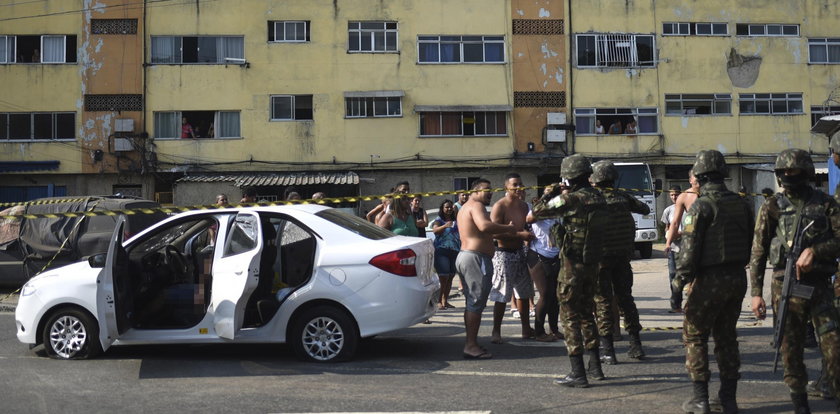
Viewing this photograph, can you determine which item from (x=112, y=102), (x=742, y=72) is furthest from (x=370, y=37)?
(x=742, y=72)

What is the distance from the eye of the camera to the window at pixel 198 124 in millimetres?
30312

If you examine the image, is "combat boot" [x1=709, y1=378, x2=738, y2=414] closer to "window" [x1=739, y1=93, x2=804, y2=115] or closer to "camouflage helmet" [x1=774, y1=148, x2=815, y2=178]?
"camouflage helmet" [x1=774, y1=148, x2=815, y2=178]

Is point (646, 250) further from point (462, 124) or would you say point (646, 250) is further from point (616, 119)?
point (462, 124)

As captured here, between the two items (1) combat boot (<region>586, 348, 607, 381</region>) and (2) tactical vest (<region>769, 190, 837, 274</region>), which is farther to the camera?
(1) combat boot (<region>586, 348, 607, 381</region>)

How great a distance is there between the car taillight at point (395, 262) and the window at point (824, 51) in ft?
94.7

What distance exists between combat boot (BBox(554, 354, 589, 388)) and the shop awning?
74.7 feet

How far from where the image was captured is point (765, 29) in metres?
31.7

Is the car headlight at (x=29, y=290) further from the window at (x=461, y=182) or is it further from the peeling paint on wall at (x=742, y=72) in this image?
the peeling paint on wall at (x=742, y=72)

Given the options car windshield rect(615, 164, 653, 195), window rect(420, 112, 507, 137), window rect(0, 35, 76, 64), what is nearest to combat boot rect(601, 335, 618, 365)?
car windshield rect(615, 164, 653, 195)

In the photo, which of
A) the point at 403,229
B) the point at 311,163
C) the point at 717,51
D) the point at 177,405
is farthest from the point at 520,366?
the point at 717,51

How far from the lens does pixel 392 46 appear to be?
1206 inches

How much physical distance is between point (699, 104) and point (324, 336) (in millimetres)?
26444

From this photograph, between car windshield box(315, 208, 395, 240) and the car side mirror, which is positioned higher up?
car windshield box(315, 208, 395, 240)

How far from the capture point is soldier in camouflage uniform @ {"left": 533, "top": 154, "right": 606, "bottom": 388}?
272 inches
